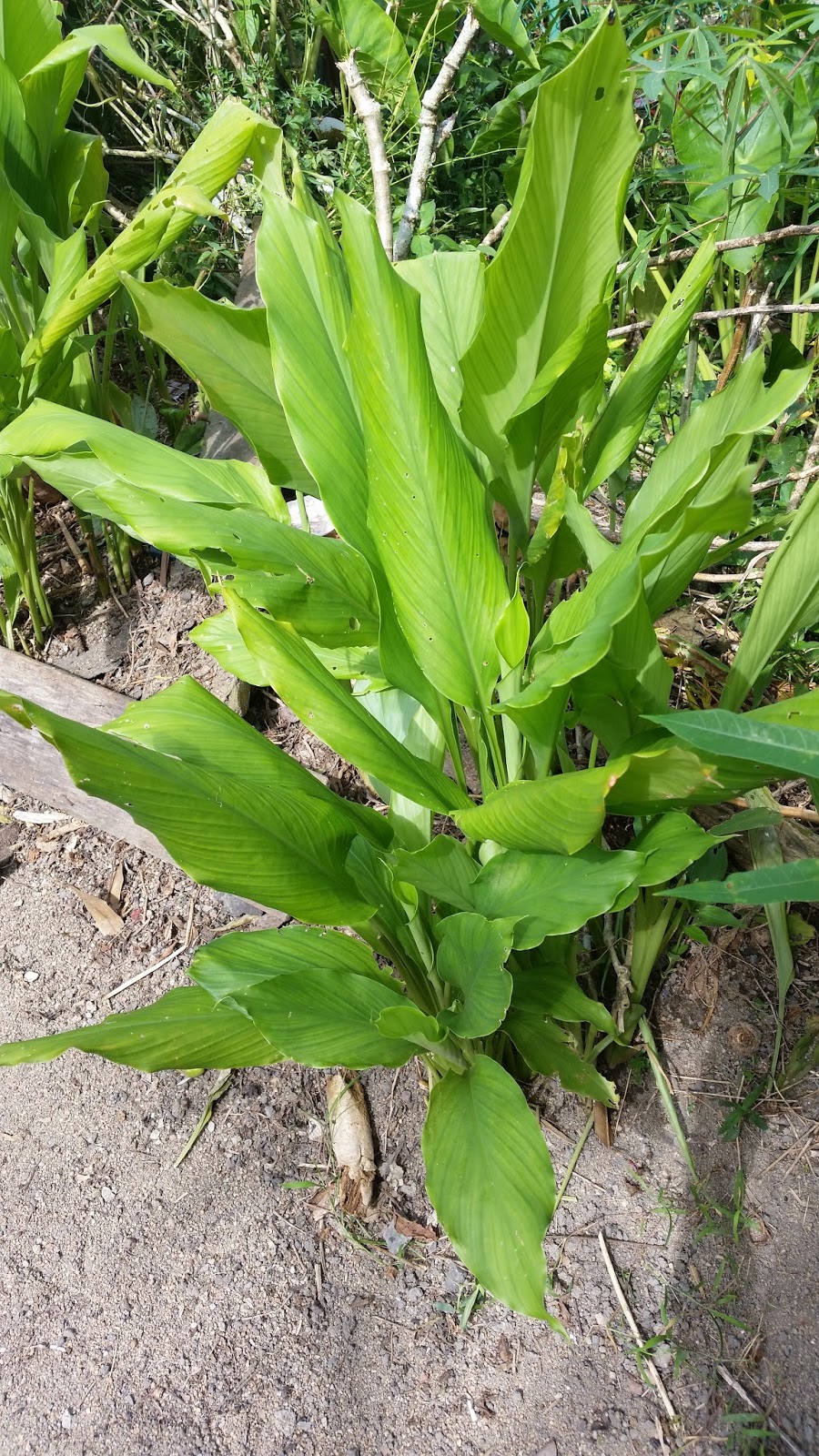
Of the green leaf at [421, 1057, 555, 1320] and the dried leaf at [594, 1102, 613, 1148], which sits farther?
the dried leaf at [594, 1102, 613, 1148]

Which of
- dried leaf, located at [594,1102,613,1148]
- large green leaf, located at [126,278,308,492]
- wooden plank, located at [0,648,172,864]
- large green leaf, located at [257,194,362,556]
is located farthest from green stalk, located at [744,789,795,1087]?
wooden plank, located at [0,648,172,864]

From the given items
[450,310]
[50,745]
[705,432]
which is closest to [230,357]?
[450,310]

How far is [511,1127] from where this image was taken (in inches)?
28.9

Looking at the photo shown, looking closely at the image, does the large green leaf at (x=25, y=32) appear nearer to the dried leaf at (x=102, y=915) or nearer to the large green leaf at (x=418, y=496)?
the large green leaf at (x=418, y=496)

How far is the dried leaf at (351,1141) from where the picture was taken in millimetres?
1003

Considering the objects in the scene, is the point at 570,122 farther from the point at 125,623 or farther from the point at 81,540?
the point at 81,540

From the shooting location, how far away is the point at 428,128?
4.48ft

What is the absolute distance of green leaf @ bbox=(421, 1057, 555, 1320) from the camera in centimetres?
63

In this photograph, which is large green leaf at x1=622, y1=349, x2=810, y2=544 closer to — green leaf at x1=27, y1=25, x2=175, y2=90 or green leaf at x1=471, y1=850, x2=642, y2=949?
green leaf at x1=471, y1=850, x2=642, y2=949

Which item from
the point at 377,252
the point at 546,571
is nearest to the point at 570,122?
the point at 377,252

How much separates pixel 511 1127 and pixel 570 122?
83 cm

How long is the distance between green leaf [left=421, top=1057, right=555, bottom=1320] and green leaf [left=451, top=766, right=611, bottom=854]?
0.23m

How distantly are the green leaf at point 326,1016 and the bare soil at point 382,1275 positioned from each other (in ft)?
1.12

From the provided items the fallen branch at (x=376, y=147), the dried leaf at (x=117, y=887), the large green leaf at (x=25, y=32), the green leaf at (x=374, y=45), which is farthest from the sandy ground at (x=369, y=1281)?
the green leaf at (x=374, y=45)
